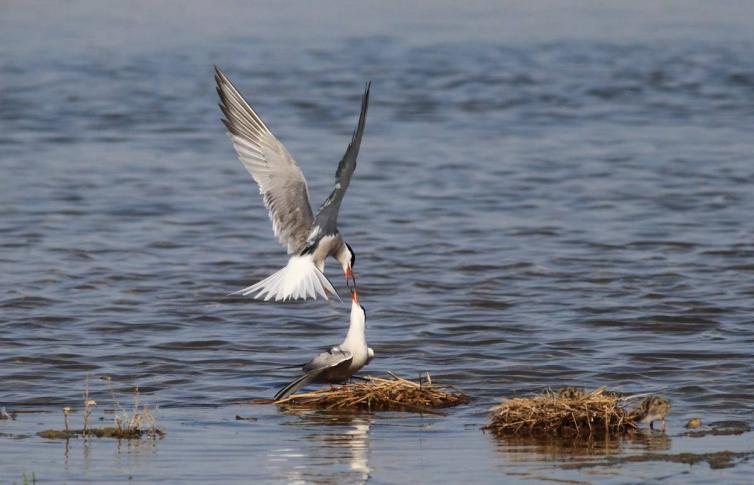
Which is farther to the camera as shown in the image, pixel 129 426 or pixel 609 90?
pixel 609 90

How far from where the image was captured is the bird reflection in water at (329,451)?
7.21m

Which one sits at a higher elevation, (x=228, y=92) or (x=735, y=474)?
(x=228, y=92)

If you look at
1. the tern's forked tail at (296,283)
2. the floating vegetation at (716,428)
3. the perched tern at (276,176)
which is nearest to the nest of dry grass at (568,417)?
the floating vegetation at (716,428)

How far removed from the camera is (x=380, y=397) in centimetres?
891

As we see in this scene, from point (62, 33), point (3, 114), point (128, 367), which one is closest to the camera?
point (128, 367)

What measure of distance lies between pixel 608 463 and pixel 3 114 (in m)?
18.6

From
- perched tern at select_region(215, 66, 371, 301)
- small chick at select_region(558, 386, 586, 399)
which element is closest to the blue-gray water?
small chick at select_region(558, 386, 586, 399)

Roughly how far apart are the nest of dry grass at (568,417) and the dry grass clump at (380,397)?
0.82 m

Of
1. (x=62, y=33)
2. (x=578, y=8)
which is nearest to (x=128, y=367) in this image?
(x=62, y=33)

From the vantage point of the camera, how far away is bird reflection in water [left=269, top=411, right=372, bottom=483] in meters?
7.21

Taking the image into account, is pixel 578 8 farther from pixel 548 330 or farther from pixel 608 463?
pixel 608 463

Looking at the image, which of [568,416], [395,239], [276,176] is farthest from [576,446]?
[395,239]

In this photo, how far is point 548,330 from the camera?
38.1 feet

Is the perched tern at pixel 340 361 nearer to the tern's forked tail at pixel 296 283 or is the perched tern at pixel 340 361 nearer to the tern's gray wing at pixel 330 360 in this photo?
the tern's gray wing at pixel 330 360
